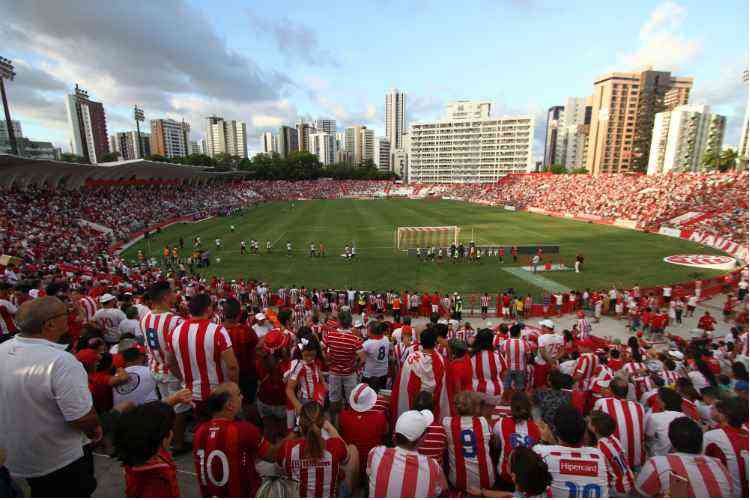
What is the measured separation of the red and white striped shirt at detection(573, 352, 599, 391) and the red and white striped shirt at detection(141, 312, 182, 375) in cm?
624

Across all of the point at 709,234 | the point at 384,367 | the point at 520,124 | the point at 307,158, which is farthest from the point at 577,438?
the point at 520,124

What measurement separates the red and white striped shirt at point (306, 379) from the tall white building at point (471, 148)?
136 m

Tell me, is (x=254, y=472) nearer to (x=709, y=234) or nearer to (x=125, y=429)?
(x=125, y=429)

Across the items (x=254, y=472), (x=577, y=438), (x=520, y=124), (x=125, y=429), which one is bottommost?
(x=254, y=472)

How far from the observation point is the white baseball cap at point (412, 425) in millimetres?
2912

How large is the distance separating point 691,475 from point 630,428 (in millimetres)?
894

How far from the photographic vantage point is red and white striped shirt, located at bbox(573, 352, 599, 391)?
Answer: 622 cm

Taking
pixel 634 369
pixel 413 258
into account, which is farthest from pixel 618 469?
pixel 413 258

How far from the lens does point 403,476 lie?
9.29ft

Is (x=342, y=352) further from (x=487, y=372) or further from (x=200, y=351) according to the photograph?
(x=487, y=372)

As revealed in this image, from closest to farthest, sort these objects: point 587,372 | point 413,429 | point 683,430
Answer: point 413,429 < point 683,430 < point 587,372

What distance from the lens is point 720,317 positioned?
1605 cm

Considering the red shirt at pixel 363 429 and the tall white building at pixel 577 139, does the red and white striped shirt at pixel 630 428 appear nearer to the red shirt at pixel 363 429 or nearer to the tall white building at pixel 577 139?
the red shirt at pixel 363 429

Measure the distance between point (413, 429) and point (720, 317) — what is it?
65.0ft
